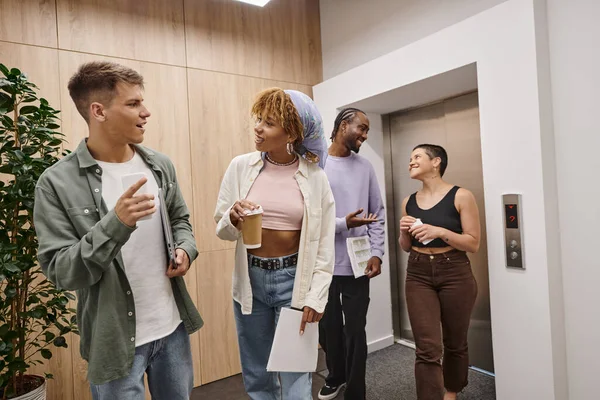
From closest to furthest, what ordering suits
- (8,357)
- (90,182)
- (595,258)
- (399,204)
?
(90,182) < (8,357) < (595,258) < (399,204)

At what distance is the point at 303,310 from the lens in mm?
1649

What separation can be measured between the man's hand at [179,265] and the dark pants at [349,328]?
1288 mm

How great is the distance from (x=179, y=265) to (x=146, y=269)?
11cm

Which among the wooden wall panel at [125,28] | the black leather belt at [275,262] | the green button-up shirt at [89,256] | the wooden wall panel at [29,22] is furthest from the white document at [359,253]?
the wooden wall panel at [29,22]

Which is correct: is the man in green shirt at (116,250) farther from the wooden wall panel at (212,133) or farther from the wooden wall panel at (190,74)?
the wooden wall panel at (212,133)

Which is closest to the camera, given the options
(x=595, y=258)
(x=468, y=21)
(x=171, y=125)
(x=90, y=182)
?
(x=90, y=182)

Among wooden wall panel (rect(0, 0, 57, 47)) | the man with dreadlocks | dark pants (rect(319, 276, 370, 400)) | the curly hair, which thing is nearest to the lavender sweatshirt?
the man with dreadlocks

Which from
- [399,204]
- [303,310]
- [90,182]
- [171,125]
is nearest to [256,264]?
[303,310]

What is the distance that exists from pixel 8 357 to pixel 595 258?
3.12 meters

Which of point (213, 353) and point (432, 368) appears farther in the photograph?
point (213, 353)

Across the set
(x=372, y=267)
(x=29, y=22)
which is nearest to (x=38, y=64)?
(x=29, y=22)

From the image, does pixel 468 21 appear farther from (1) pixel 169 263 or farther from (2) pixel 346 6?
(1) pixel 169 263

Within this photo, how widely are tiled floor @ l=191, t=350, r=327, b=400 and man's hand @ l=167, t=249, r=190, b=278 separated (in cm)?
186

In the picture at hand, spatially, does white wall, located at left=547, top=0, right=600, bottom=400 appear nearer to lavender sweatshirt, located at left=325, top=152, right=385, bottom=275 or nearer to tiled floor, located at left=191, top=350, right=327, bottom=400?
lavender sweatshirt, located at left=325, top=152, right=385, bottom=275
